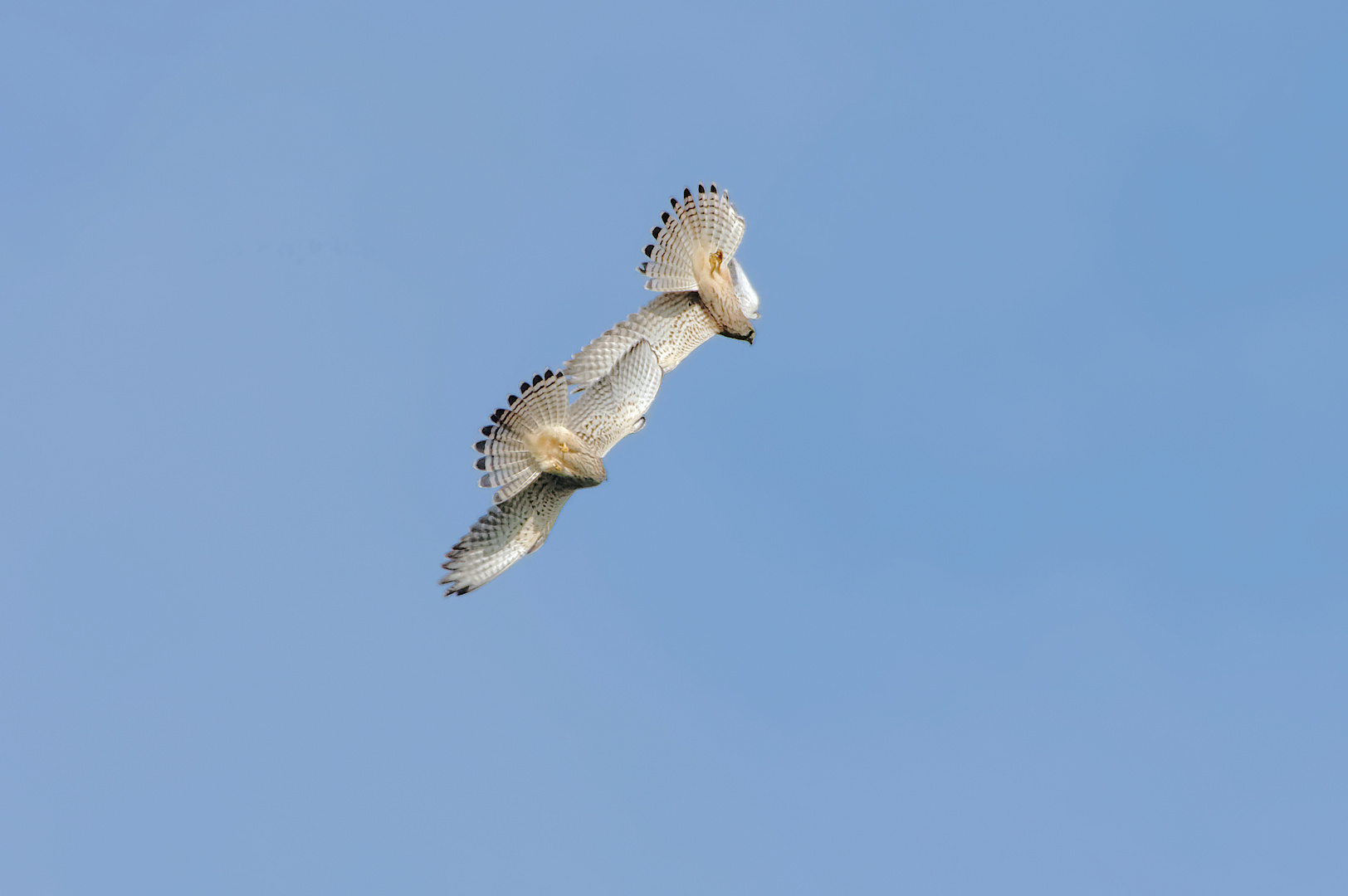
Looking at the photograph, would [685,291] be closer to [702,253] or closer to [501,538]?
[702,253]

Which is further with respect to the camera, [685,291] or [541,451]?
[685,291]

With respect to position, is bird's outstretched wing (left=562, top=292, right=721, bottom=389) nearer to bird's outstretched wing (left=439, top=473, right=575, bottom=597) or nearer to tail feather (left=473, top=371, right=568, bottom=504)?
bird's outstretched wing (left=439, top=473, right=575, bottom=597)

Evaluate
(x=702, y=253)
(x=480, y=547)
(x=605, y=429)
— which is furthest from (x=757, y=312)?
(x=480, y=547)

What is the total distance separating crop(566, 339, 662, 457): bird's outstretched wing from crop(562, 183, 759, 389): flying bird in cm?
69

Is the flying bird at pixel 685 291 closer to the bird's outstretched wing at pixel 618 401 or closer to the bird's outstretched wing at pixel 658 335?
the bird's outstretched wing at pixel 658 335

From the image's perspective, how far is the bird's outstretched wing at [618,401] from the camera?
733 inches

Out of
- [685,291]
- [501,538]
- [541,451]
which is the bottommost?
[501,538]

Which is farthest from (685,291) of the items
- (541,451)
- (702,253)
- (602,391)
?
(541,451)

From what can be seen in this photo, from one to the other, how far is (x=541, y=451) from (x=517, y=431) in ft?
1.53

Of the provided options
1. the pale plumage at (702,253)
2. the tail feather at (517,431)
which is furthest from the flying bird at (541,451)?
the pale plumage at (702,253)

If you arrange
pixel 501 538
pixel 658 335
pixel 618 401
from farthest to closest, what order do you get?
pixel 658 335 < pixel 618 401 < pixel 501 538

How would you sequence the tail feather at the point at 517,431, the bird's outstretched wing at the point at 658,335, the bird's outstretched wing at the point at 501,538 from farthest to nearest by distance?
1. the bird's outstretched wing at the point at 658,335
2. the bird's outstretched wing at the point at 501,538
3. the tail feather at the point at 517,431

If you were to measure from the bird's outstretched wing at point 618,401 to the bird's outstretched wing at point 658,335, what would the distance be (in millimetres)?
461

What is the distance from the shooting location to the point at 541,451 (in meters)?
17.6
